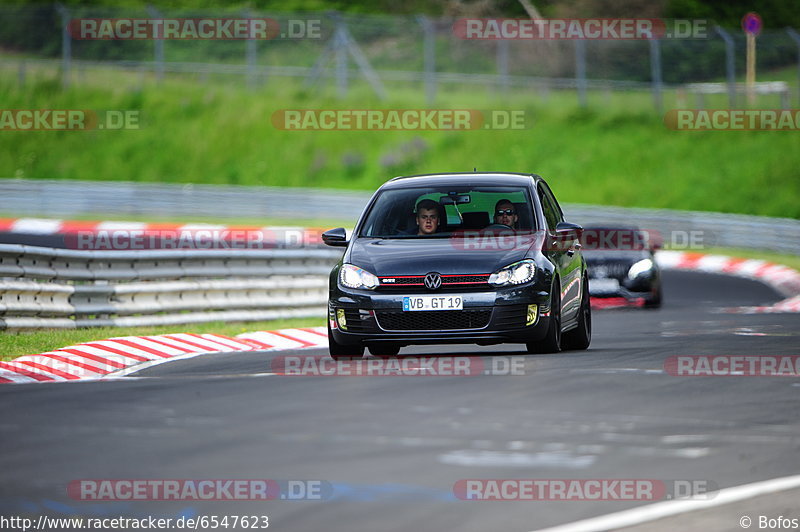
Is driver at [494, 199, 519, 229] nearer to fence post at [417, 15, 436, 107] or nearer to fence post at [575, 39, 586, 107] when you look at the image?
fence post at [417, 15, 436, 107]

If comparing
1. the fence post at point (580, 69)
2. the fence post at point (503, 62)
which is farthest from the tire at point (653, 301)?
the fence post at point (503, 62)

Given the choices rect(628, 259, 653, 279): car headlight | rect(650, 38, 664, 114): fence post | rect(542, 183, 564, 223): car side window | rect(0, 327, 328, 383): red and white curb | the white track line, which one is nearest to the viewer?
the white track line

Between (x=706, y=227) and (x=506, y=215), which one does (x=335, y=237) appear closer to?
(x=506, y=215)

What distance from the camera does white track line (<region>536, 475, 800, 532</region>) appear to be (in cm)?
604

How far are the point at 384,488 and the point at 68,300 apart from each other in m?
9.77

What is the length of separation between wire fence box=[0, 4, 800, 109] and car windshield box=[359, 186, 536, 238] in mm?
28558

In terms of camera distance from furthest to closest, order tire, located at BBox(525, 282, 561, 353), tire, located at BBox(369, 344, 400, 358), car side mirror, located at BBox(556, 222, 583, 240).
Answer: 1. tire, located at BBox(369, 344, 400, 358)
2. car side mirror, located at BBox(556, 222, 583, 240)
3. tire, located at BBox(525, 282, 561, 353)

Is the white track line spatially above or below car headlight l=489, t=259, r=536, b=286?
below

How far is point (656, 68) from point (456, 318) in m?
33.0

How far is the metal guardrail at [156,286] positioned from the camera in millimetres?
15039

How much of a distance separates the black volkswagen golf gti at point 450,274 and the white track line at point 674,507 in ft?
15.7

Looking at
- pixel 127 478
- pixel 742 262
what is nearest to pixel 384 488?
pixel 127 478

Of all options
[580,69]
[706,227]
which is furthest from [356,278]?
[580,69]

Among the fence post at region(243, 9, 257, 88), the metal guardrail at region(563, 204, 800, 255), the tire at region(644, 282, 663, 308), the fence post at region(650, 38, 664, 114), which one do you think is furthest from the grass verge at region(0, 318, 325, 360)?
the fence post at region(650, 38, 664, 114)
